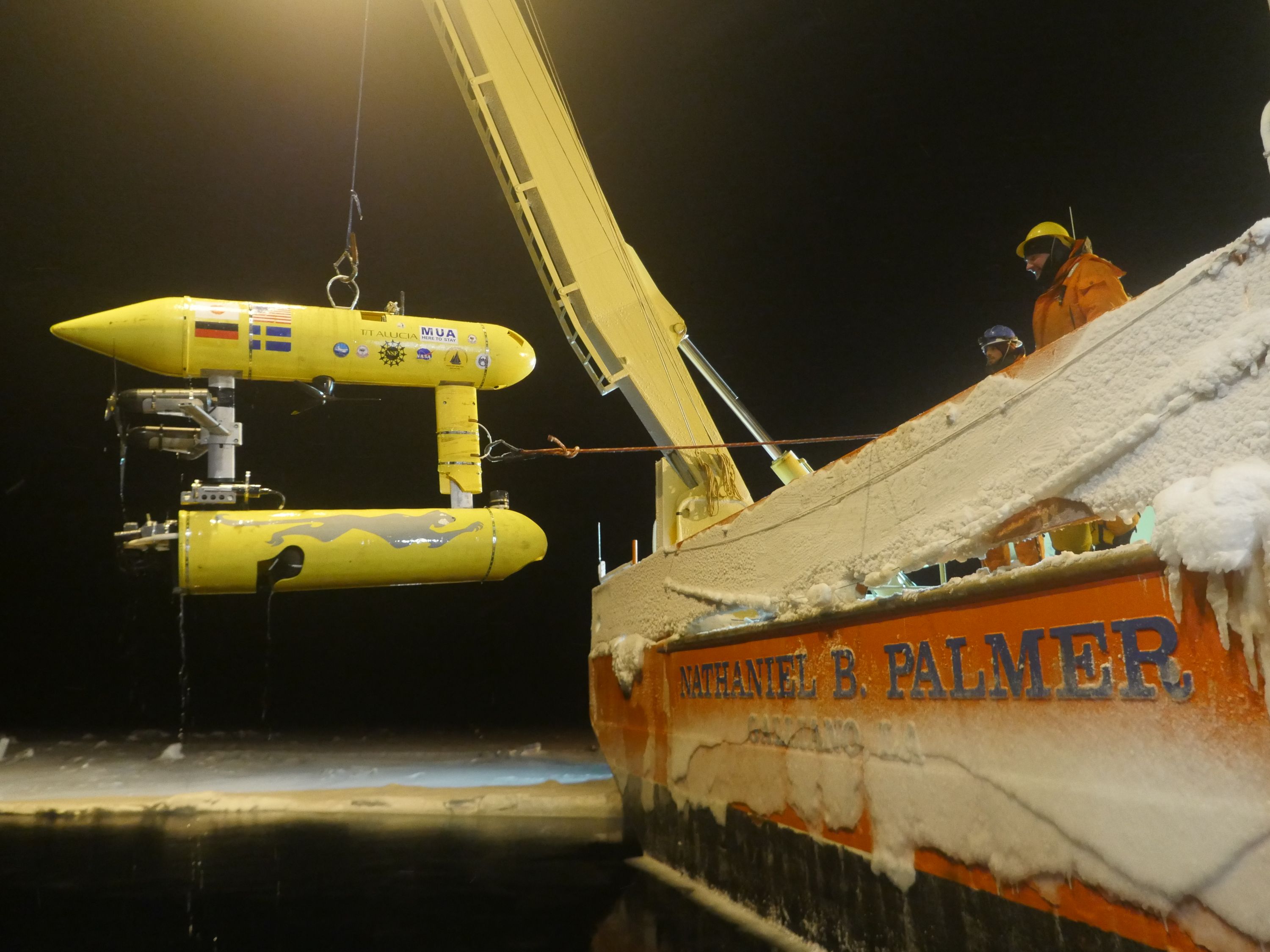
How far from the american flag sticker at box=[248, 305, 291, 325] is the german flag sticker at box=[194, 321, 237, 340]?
0.42ft

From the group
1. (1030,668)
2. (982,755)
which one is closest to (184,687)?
(982,755)

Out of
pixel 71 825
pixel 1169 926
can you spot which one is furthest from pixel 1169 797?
pixel 71 825

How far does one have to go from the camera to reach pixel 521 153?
5.75 m

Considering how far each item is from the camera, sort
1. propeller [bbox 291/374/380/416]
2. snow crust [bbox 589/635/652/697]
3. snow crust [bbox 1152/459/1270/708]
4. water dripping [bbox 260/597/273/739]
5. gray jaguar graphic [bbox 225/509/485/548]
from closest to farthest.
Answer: snow crust [bbox 1152/459/1270/708] → snow crust [bbox 589/635/652/697] → gray jaguar graphic [bbox 225/509/485/548] → propeller [bbox 291/374/380/416] → water dripping [bbox 260/597/273/739]

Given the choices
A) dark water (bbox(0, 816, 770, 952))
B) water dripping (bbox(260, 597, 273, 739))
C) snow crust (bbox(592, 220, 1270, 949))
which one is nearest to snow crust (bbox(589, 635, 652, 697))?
dark water (bbox(0, 816, 770, 952))

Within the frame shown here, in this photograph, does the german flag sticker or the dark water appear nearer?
the dark water

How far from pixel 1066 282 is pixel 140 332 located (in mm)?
5043

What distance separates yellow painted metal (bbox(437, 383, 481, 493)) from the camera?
6.13 metres

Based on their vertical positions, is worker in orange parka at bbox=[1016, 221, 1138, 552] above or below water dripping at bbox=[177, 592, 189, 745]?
above

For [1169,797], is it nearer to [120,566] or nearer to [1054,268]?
[1054,268]

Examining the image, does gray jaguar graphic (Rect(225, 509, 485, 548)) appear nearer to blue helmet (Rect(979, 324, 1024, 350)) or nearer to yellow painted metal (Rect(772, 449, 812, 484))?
yellow painted metal (Rect(772, 449, 812, 484))

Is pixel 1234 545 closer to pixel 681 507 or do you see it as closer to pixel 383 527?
pixel 681 507

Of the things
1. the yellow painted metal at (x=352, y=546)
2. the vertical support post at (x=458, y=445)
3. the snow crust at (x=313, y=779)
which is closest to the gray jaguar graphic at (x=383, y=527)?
the yellow painted metal at (x=352, y=546)

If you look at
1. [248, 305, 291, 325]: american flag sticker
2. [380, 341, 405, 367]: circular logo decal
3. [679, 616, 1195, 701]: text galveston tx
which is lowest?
[679, 616, 1195, 701]: text galveston tx
